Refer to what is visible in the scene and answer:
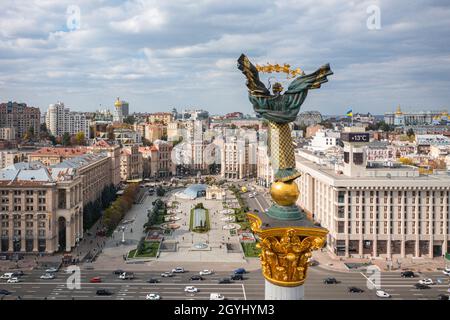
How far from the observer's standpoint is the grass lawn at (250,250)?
2472 cm

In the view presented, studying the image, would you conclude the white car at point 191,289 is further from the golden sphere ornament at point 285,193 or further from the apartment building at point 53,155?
the apartment building at point 53,155

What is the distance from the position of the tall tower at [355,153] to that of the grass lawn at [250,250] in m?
6.64

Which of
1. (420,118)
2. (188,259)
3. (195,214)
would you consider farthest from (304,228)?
(420,118)

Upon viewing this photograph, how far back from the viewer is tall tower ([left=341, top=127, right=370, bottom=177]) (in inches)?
1021

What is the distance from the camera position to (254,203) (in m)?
39.1

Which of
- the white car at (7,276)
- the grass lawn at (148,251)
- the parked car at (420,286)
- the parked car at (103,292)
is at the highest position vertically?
the grass lawn at (148,251)

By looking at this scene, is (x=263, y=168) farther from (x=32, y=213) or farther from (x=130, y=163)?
(x=32, y=213)

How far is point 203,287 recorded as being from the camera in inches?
779

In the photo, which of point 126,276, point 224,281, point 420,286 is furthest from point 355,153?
point 126,276

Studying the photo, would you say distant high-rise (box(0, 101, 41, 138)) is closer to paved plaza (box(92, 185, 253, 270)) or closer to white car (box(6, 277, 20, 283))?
paved plaza (box(92, 185, 253, 270))

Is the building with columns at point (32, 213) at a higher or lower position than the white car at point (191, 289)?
higher

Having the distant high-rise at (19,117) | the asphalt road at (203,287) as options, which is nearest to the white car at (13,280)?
the asphalt road at (203,287)

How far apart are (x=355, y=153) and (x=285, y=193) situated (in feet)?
69.0
